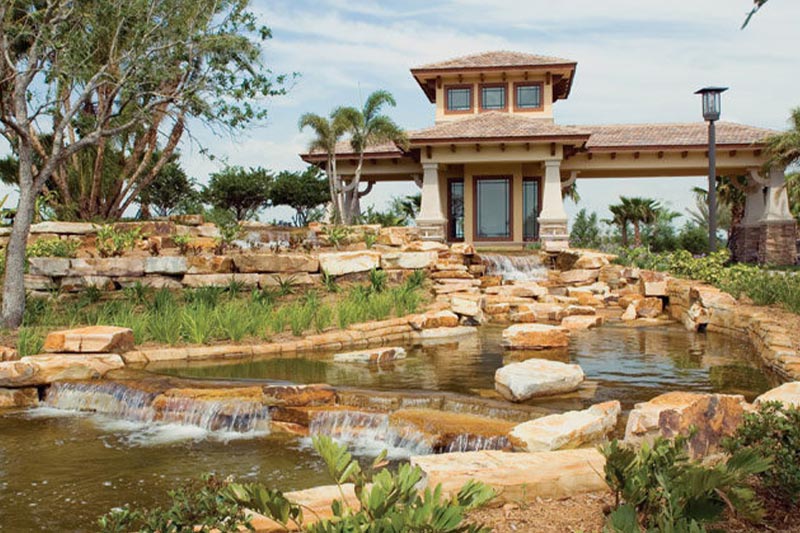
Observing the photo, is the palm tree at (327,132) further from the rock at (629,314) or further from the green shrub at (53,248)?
the rock at (629,314)

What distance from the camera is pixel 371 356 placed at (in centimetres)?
963

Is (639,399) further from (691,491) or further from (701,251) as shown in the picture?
(701,251)

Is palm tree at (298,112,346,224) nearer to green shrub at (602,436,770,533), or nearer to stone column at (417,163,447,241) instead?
stone column at (417,163,447,241)

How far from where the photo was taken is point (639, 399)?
22.7 ft

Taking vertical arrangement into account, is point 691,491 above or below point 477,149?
below

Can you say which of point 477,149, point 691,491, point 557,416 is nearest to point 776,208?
point 477,149

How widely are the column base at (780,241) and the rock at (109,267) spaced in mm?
21032

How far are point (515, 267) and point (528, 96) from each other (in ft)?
30.2

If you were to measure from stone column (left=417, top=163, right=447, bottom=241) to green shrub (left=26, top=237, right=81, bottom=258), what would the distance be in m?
11.3

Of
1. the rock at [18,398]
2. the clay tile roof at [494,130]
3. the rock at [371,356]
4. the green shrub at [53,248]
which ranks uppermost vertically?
the clay tile roof at [494,130]

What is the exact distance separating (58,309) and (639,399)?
10.8 meters

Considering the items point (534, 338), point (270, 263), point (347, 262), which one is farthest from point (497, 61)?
point (534, 338)

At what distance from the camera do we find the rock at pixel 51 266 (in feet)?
46.1

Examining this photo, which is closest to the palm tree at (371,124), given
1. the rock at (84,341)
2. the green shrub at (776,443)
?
the rock at (84,341)
